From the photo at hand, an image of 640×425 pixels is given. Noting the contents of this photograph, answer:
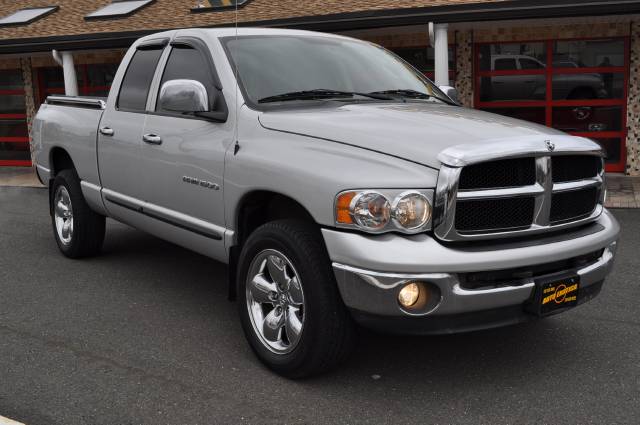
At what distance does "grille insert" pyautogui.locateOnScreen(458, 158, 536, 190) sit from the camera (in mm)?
3350

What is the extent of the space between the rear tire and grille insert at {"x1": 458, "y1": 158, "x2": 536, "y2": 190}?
13.2ft

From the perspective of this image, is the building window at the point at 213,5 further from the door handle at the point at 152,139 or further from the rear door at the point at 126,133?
the door handle at the point at 152,139

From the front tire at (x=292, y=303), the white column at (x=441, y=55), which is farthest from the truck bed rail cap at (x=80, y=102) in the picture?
the white column at (x=441, y=55)

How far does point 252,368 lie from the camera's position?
4004 mm

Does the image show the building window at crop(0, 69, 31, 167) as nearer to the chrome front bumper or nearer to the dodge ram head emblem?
the chrome front bumper

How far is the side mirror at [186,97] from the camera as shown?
431 cm

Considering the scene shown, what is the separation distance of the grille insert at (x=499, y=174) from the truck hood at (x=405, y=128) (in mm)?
98

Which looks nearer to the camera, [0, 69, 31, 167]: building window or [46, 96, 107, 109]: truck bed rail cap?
[46, 96, 107, 109]: truck bed rail cap

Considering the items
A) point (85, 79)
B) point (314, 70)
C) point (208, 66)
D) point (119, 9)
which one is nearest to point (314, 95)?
point (314, 70)

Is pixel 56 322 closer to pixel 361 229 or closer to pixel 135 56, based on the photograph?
pixel 135 56

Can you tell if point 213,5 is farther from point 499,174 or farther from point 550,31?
point 499,174

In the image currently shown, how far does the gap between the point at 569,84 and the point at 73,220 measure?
959 centimetres

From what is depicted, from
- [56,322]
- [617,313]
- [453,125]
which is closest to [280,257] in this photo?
[453,125]

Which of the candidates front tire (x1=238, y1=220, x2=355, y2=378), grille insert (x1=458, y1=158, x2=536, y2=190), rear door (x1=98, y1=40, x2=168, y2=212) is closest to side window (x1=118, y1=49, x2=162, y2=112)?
rear door (x1=98, y1=40, x2=168, y2=212)
